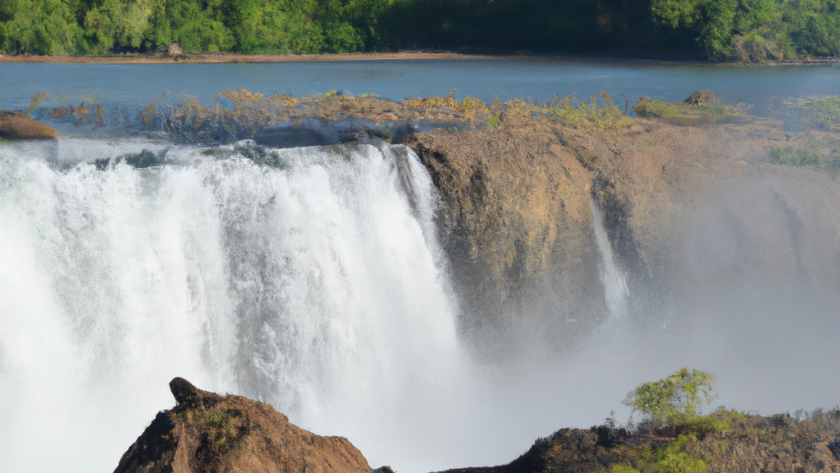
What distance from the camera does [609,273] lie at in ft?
59.1

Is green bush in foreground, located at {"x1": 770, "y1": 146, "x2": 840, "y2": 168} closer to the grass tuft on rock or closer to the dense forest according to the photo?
the grass tuft on rock

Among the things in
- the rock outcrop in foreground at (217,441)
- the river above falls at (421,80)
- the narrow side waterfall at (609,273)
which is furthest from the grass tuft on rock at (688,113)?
the rock outcrop in foreground at (217,441)

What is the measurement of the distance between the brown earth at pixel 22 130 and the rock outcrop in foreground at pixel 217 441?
27.6 ft

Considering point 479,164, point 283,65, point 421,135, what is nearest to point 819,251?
point 479,164

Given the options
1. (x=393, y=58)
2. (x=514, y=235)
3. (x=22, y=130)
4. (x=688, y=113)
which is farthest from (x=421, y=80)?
(x=22, y=130)

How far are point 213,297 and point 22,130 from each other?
5.71 metres

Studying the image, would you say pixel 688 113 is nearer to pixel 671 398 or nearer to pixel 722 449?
pixel 671 398

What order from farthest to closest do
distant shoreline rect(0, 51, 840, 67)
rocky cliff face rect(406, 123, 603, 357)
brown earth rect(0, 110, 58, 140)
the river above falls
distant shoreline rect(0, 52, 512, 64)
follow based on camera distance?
distant shoreline rect(0, 51, 840, 67) → distant shoreline rect(0, 52, 512, 64) → the river above falls → rocky cliff face rect(406, 123, 603, 357) → brown earth rect(0, 110, 58, 140)

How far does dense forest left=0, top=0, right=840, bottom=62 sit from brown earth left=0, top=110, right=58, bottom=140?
2190 centimetres

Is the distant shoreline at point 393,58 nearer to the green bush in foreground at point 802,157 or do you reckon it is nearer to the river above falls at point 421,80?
the river above falls at point 421,80

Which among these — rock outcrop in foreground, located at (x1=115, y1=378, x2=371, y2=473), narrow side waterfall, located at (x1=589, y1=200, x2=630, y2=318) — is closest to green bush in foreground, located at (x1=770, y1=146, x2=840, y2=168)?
narrow side waterfall, located at (x1=589, y1=200, x2=630, y2=318)

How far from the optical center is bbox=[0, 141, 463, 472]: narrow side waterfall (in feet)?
42.3

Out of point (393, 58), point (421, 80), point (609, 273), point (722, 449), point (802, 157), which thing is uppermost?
point (393, 58)

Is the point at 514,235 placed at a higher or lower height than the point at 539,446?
higher
